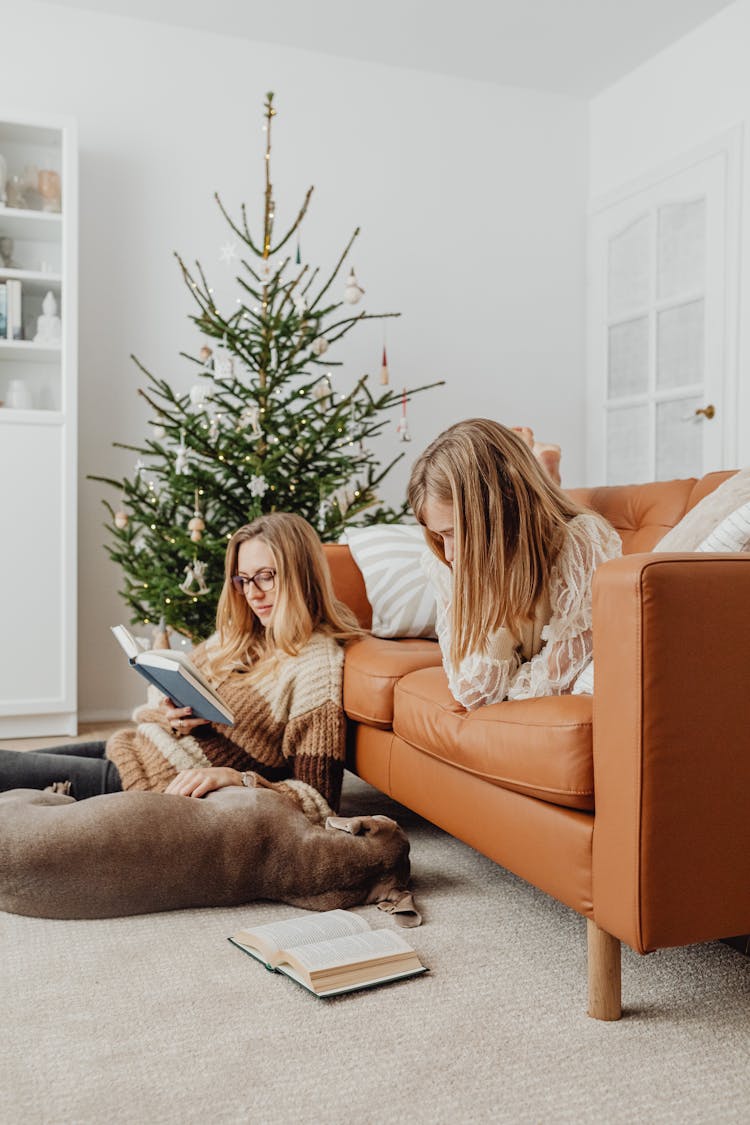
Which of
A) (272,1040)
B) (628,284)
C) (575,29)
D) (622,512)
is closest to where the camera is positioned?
(272,1040)

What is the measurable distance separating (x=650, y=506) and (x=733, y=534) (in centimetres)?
96

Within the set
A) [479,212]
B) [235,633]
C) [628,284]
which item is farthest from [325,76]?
[235,633]

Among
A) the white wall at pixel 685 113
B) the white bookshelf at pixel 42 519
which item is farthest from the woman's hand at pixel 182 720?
the white wall at pixel 685 113

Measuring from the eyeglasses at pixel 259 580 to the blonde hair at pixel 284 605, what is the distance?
0.8 inches

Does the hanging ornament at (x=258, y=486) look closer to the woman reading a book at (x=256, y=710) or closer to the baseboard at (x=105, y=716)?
the woman reading a book at (x=256, y=710)

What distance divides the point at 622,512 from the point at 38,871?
1.63 m

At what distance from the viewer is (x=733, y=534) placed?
159 centimetres

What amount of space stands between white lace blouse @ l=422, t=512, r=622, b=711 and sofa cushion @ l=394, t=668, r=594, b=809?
0.06 m

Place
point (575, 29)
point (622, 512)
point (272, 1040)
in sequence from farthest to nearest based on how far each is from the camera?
point (575, 29) → point (622, 512) → point (272, 1040)

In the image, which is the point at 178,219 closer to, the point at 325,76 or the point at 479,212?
the point at 325,76

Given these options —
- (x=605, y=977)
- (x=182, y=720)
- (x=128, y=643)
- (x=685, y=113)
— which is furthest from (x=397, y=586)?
(x=685, y=113)

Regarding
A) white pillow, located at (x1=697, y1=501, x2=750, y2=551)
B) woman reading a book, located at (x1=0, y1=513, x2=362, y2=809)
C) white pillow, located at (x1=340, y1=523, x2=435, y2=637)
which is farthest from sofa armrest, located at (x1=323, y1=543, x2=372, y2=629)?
white pillow, located at (x1=697, y1=501, x2=750, y2=551)

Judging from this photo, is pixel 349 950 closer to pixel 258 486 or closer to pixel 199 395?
pixel 258 486

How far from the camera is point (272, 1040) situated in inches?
55.1
